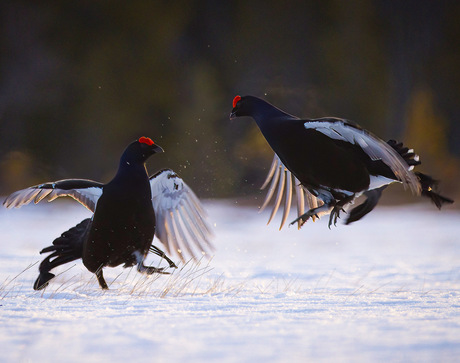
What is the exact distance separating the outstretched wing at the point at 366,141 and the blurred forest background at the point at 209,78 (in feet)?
24.2

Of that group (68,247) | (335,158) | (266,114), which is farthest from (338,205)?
(68,247)

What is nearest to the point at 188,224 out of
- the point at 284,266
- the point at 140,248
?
the point at 140,248

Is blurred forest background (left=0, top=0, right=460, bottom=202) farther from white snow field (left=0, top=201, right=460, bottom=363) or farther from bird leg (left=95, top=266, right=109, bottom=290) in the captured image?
bird leg (left=95, top=266, right=109, bottom=290)

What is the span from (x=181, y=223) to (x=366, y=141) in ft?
4.49

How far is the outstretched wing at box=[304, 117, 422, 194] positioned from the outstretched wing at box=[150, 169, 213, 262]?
1048mm

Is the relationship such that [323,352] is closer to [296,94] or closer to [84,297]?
[84,297]

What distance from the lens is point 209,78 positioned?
44.7 ft

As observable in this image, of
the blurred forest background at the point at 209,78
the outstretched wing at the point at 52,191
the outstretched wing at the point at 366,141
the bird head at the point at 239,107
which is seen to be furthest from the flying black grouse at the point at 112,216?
the blurred forest background at the point at 209,78

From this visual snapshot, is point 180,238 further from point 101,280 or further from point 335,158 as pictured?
point 335,158

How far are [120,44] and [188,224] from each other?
34.7 feet

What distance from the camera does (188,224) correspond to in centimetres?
427

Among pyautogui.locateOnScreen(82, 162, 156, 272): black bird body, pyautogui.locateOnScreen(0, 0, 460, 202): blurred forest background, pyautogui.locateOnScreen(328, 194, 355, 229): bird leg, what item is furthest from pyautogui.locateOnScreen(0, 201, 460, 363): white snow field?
pyautogui.locateOnScreen(0, 0, 460, 202): blurred forest background

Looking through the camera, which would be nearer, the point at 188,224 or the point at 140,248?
the point at 140,248

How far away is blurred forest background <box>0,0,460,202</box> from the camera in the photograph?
39.3 feet
